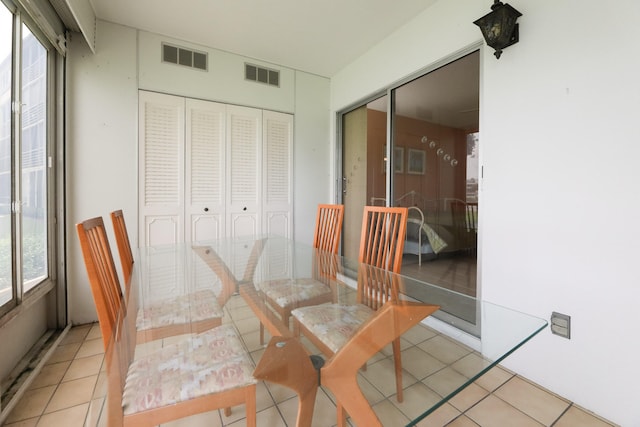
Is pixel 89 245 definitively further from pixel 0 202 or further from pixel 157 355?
pixel 0 202

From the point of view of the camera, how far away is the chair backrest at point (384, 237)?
1.67 metres

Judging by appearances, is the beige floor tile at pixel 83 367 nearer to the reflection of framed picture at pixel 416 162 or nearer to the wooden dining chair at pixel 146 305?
the wooden dining chair at pixel 146 305

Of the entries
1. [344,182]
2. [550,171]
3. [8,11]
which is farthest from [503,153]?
[8,11]

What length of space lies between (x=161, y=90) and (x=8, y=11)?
45.7 inches

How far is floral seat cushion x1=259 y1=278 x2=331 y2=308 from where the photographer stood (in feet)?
Result: 5.15

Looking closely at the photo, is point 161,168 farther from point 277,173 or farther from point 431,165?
point 431,165

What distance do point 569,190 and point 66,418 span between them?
9.45ft

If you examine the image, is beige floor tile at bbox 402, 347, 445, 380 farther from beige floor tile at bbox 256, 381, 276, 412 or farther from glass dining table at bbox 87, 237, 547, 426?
beige floor tile at bbox 256, 381, 276, 412

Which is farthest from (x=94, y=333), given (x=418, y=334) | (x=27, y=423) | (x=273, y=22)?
(x=273, y=22)

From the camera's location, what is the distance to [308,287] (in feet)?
5.57

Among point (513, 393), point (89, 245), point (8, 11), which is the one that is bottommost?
point (513, 393)

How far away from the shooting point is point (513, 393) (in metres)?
1.60

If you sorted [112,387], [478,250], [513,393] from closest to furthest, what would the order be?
[112,387]
[513,393]
[478,250]

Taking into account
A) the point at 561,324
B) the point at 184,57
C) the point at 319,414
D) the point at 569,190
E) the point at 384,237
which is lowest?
the point at 319,414
